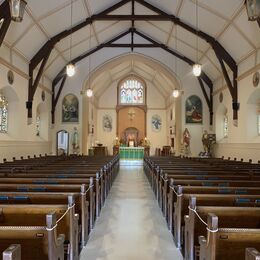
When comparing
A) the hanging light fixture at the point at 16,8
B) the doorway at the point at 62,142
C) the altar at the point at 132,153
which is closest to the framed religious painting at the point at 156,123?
the altar at the point at 132,153

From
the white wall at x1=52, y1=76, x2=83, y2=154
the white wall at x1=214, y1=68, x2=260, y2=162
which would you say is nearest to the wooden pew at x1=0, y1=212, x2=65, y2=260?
the white wall at x1=214, y1=68, x2=260, y2=162

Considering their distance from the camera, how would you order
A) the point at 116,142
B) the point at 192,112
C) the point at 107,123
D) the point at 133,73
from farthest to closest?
the point at 107,123 < the point at 133,73 < the point at 116,142 < the point at 192,112

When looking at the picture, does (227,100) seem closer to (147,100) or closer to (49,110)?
(49,110)

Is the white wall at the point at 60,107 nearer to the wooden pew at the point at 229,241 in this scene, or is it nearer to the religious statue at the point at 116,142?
the religious statue at the point at 116,142

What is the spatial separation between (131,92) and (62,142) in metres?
10.1

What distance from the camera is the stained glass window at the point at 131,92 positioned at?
26.8 metres

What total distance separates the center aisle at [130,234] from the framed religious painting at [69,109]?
11151 millimetres

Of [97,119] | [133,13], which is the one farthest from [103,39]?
[97,119]

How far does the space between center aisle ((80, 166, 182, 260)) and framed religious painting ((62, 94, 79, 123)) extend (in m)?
11.2

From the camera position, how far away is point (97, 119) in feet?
86.4

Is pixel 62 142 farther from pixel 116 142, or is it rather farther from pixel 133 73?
pixel 133 73

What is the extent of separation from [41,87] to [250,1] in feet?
39.7

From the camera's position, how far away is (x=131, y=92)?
87.9ft

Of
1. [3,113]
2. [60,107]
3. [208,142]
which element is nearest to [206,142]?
[208,142]
